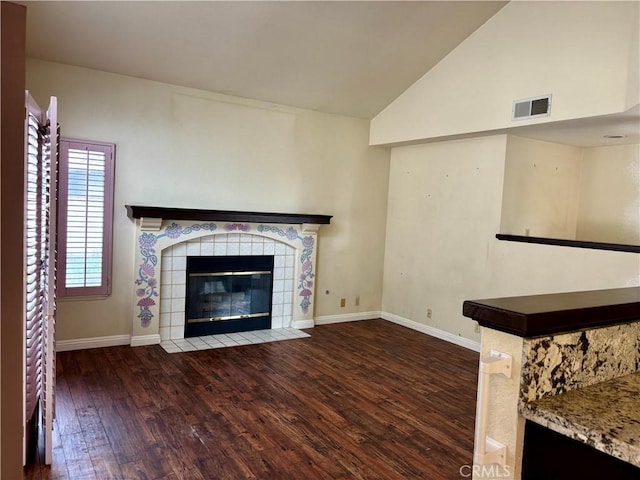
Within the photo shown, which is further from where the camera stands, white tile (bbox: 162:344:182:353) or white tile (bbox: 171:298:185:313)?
white tile (bbox: 171:298:185:313)

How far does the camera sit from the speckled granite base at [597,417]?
994 millimetres

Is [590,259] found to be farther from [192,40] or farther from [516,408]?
[192,40]

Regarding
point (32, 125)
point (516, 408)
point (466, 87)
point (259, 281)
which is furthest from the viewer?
point (259, 281)

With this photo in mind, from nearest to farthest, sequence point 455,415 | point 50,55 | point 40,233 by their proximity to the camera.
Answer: point 40,233 < point 455,415 < point 50,55

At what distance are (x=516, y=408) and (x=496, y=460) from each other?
5.6 inches

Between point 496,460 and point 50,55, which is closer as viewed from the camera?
point 496,460

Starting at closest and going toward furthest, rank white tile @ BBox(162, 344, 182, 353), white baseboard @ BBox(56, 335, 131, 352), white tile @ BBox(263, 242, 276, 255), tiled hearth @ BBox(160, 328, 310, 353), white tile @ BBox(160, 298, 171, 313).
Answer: white baseboard @ BBox(56, 335, 131, 352)
white tile @ BBox(162, 344, 182, 353)
tiled hearth @ BBox(160, 328, 310, 353)
white tile @ BBox(160, 298, 171, 313)
white tile @ BBox(263, 242, 276, 255)

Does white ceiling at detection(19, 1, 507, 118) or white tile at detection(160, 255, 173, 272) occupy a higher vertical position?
white ceiling at detection(19, 1, 507, 118)

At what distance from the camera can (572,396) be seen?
116 centimetres

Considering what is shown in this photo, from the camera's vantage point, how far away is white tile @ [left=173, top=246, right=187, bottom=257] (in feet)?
15.7

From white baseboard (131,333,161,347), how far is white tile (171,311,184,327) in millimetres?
206

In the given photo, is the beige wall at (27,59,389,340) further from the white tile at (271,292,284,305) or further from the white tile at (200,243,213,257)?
the white tile at (271,292,284,305)

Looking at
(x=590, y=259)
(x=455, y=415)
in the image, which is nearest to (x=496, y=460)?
Answer: (x=455, y=415)
